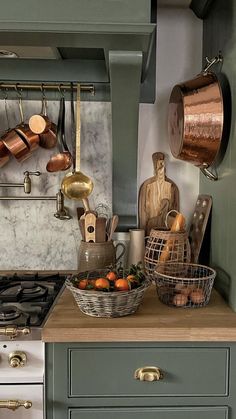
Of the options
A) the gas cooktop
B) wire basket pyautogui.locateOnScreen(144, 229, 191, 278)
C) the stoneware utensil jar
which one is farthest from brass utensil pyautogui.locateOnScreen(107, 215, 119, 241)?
the gas cooktop

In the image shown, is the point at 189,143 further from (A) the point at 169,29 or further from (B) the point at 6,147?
(B) the point at 6,147

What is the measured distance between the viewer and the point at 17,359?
111 centimetres

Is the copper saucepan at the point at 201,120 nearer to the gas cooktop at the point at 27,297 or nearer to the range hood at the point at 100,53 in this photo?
the range hood at the point at 100,53

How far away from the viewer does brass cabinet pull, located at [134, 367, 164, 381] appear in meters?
1.11

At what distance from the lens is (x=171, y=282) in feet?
4.16

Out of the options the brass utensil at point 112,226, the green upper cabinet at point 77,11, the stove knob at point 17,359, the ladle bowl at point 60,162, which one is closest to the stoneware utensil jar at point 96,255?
the brass utensil at point 112,226

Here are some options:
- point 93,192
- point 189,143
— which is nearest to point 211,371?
point 189,143

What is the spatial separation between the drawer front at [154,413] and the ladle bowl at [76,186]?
75cm

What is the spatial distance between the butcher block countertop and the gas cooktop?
0.06 metres

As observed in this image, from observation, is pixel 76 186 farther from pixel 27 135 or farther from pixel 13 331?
pixel 13 331

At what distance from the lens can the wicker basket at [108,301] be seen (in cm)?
112

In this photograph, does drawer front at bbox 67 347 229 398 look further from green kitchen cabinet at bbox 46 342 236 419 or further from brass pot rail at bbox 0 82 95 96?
brass pot rail at bbox 0 82 95 96

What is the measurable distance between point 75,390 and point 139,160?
2.88 ft

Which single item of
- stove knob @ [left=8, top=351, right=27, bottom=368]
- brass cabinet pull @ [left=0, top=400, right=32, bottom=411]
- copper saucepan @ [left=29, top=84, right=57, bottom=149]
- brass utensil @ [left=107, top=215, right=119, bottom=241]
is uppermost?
copper saucepan @ [left=29, top=84, right=57, bottom=149]
